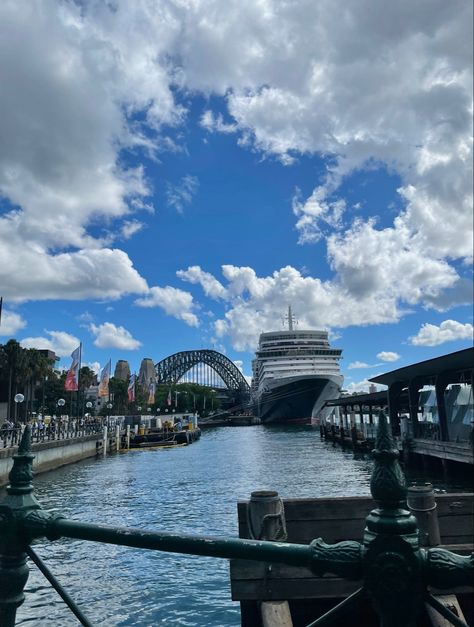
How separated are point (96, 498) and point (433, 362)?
61.3ft

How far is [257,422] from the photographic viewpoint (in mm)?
127625

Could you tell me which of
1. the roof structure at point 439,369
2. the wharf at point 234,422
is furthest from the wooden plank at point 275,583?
the wharf at point 234,422

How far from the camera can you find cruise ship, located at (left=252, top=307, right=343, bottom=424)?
9225 cm

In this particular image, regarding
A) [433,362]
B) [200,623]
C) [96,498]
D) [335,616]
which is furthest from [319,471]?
[335,616]

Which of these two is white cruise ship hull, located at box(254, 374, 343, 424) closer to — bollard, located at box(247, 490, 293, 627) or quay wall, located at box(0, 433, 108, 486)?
quay wall, located at box(0, 433, 108, 486)

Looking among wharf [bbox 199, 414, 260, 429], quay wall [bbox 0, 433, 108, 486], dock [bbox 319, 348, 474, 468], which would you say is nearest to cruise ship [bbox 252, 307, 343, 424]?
wharf [bbox 199, 414, 260, 429]

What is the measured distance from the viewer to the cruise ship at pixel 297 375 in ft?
303

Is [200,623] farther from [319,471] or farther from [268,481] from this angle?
[319,471]

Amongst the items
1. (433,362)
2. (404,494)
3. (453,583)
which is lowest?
(453,583)

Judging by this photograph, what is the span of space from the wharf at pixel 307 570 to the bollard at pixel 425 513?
281 mm

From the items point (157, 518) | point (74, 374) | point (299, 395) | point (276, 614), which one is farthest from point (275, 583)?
point (299, 395)

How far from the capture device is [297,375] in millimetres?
96375

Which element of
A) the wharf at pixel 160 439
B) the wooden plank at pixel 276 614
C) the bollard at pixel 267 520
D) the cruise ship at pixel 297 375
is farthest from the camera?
the cruise ship at pixel 297 375

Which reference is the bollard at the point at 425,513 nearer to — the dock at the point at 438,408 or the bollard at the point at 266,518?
the bollard at the point at 266,518
